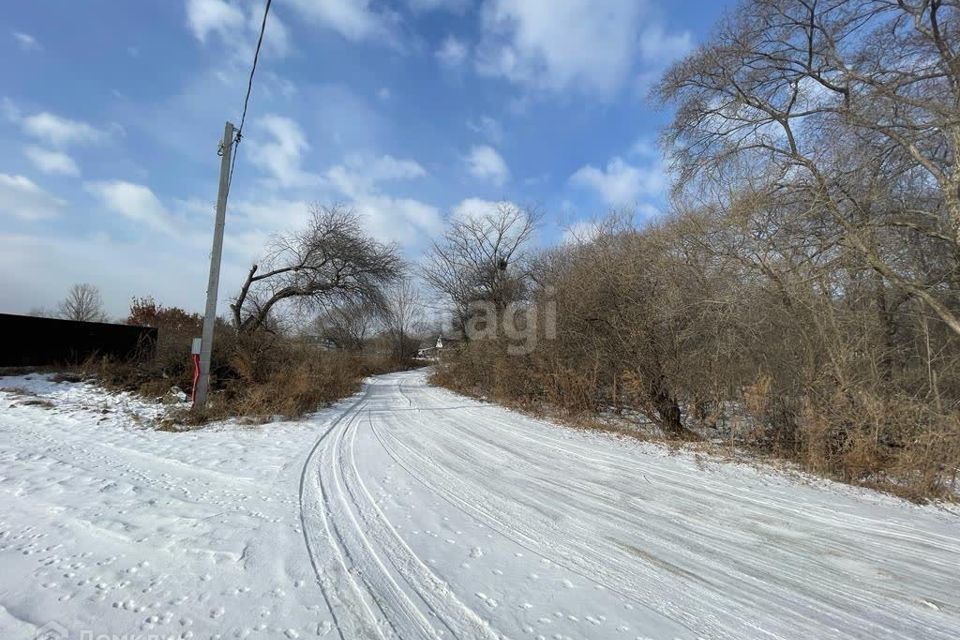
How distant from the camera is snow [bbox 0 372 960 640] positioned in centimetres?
232

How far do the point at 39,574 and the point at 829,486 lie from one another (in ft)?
24.9

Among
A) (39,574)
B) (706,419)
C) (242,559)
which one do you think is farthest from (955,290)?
(39,574)

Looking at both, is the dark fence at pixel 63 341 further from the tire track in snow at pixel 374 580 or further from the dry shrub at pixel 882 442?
the dry shrub at pixel 882 442

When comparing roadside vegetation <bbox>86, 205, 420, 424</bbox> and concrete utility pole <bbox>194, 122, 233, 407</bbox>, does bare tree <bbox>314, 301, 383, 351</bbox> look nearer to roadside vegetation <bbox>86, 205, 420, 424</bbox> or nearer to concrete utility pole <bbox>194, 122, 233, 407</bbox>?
roadside vegetation <bbox>86, 205, 420, 424</bbox>

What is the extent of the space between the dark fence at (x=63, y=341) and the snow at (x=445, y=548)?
9283 millimetres

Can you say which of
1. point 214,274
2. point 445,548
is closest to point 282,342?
point 214,274

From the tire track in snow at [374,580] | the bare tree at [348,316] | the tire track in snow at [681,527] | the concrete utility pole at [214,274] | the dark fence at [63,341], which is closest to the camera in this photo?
the tire track in snow at [374,580]

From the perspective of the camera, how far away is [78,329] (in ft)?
46.5

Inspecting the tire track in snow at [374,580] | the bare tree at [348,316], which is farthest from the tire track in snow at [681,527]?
the bare tree at [348,316]

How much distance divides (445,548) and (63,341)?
55.8ft

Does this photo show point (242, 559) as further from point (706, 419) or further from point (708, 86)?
point (708, 86)

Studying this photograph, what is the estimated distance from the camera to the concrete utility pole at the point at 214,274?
865cm

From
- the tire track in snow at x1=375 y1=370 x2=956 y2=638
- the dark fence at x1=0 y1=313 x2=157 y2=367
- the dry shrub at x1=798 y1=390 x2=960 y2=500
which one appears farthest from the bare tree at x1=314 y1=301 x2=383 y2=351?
the dry shrub at x1=798 y1=390 x2=960 y2=500

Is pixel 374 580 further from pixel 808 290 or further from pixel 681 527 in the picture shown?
pixel 808 290
